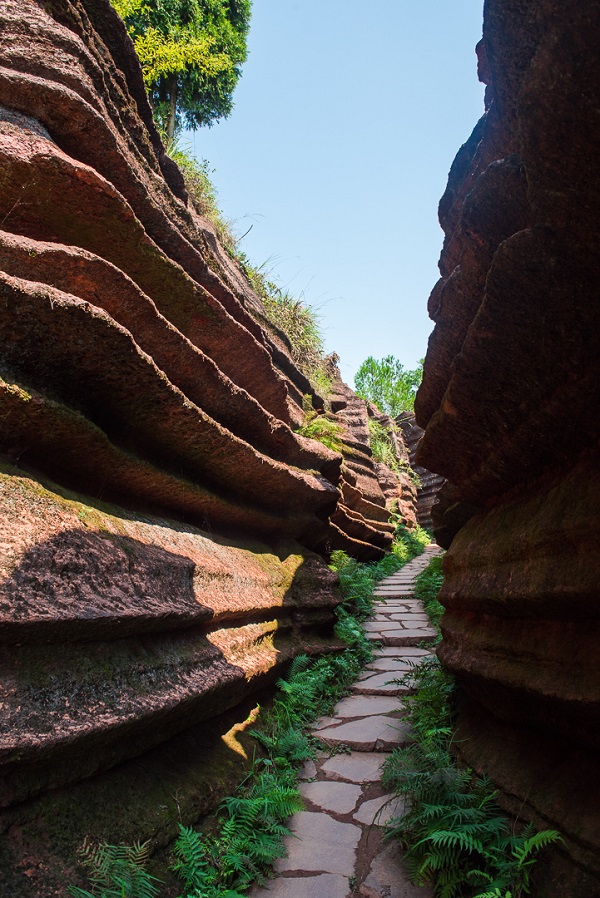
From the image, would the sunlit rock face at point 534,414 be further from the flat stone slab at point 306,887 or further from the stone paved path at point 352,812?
the flat stone slab at point 306,887

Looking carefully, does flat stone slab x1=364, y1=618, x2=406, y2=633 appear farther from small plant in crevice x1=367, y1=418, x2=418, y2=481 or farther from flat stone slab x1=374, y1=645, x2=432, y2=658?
small plant in crevice x1=367, y1=418, x2=418, y2=481

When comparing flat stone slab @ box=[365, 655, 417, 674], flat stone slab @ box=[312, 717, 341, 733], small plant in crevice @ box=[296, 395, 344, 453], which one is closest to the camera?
flat stone slab @ box=[312, 717, 341, 733]

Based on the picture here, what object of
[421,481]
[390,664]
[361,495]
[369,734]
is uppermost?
[421,481]

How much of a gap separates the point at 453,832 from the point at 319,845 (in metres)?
0.61

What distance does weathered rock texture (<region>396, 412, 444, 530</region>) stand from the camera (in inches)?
664

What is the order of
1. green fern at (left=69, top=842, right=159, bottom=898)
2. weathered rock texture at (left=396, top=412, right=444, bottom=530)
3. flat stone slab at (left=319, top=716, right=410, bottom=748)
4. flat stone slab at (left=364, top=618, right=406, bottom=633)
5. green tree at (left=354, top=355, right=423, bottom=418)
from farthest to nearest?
green tree at (left=354, top=355, right=423, bottom=418)
weathered rock texture at (left=396, top=412, right=444, bottom=530)
flat stone slab at (left=364, top=618, right=406, bottom=633)
flat stone slab at (left=319, top=716, right=410, bottom=748)
green fern at (left=69, top=842, right=159, bottom=898)

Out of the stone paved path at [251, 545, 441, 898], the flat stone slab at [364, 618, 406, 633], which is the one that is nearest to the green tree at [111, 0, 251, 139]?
the flat stone slab at [364, 618, 406, 633]

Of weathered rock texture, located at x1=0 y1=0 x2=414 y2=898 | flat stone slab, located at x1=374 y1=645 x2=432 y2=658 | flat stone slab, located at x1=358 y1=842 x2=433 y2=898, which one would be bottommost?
flat stone slab, located at x1=358 y1=842 x2=433 y2=898

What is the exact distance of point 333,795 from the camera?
2.33m

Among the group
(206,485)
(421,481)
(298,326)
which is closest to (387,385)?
(421,481)

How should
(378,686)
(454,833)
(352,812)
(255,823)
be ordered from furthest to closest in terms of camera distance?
(378,686)
(352,812)
(255,823)
(454,833)

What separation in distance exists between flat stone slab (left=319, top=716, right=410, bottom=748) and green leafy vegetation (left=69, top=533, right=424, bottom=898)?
0.16m

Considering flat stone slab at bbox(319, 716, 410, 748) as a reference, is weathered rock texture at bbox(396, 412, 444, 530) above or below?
above

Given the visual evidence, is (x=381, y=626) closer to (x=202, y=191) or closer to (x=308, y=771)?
(x=308, y=771)
